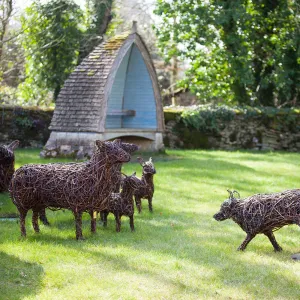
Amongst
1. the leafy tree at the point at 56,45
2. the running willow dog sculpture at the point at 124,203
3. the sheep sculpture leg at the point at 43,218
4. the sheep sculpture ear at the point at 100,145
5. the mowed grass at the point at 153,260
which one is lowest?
the mowed grass at the point at 153,260

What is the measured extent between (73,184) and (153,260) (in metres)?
1.76

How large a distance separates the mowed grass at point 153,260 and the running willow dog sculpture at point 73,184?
0.56m

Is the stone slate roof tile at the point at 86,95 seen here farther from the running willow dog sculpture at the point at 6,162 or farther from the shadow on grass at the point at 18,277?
the shadow on grass at the point at 18,277

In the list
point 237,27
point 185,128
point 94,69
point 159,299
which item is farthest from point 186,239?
point 237,27

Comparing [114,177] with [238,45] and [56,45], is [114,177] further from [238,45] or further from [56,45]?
[238,45]

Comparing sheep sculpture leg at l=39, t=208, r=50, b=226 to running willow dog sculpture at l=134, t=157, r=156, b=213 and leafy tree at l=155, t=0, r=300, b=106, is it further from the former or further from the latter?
leafy tree at l=155, t=0, r=300, b=106

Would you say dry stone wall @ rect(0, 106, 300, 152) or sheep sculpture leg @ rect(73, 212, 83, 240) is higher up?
dry stone wall @ rect(0, 106, 300, 152)

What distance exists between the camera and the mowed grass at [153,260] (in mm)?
6543

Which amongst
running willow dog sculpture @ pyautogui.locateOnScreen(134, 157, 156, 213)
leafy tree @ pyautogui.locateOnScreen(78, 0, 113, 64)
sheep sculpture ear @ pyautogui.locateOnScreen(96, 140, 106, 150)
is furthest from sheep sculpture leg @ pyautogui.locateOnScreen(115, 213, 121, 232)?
leafy tree @ pyautogui.locateOnScreen(78, 0, 113, 64)

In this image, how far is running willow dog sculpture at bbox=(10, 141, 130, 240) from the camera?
8602mm

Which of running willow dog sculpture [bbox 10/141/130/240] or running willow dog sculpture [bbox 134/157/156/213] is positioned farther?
running willow dog sculpture [bbox 134/157/156/213]

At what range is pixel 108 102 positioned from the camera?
1933 cm

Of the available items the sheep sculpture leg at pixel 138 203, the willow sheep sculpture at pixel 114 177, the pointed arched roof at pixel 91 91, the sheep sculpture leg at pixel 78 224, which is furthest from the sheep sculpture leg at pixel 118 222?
the pointed arched roof at pixel 91 91

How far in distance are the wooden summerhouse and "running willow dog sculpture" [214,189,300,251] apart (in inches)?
396
